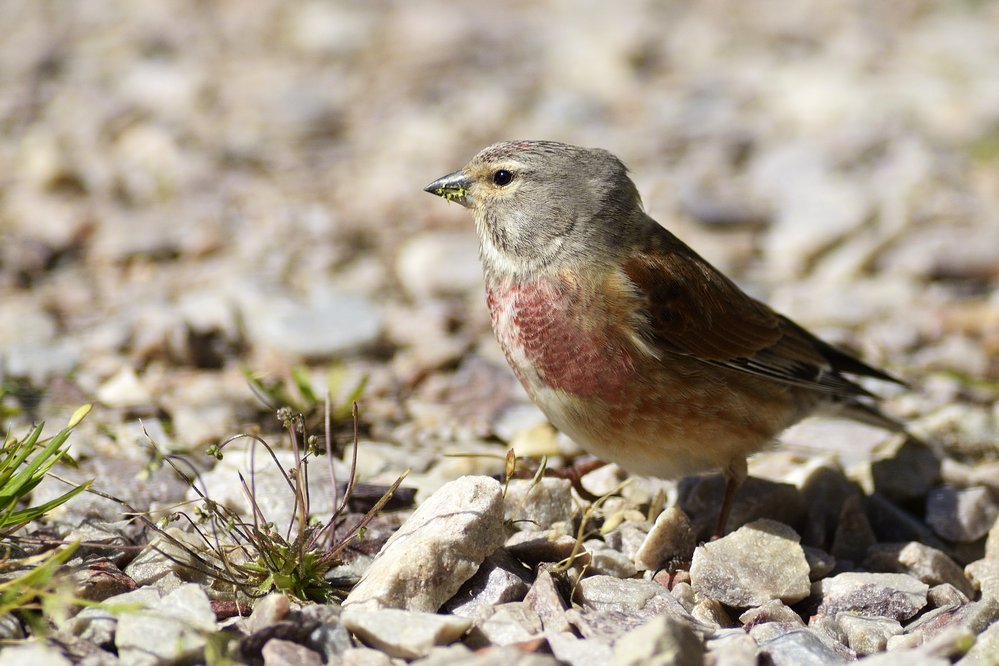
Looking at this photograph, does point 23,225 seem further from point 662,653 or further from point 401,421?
point 662,653

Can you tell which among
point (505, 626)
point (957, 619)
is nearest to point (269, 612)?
point (505, 626)

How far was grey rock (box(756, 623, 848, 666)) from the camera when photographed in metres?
2.91

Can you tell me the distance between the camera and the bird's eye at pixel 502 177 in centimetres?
414

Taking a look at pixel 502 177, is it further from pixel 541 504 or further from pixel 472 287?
pixel 472 287

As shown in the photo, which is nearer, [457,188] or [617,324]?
[617,324]

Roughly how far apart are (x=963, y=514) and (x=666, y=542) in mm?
1209

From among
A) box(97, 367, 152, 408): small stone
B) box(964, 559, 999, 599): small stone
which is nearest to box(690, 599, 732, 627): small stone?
box(964, 559, 999, 599): small stone

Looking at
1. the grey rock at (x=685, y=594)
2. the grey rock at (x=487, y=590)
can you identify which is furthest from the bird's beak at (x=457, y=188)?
the grey rock at (x=685, y=594)

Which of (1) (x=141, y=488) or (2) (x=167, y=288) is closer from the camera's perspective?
(1) (x=141, y=488)

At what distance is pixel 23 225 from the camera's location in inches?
259

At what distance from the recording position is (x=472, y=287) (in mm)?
6184

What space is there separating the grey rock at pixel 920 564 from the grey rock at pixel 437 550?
1382mm

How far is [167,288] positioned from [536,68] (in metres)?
4.24

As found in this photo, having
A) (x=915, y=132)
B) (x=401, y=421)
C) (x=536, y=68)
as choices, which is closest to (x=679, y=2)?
(x=536, y=68)
